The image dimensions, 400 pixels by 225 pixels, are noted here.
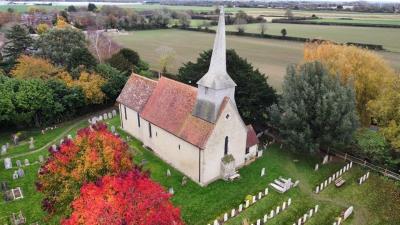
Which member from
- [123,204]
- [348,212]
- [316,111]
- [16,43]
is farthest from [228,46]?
[123,204]

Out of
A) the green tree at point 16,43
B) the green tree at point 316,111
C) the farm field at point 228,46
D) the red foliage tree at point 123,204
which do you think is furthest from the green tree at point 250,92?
the green tree at point 16,43

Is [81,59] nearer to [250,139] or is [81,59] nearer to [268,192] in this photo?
[250,139]

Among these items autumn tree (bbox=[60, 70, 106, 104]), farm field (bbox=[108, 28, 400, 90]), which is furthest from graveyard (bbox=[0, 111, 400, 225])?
farm field (bbox=[108, 28, 400, 90])

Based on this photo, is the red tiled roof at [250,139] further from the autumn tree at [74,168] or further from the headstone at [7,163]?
the headstone at [7,163]

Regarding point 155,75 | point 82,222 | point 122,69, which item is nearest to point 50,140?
point 122,69

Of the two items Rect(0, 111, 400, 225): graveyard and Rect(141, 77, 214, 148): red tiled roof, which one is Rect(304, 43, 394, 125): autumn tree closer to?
Rect(0, 111, 400, 225): graveyard

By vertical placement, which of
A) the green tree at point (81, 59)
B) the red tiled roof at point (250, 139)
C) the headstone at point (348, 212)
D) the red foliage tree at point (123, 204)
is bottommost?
the headstone at point (348, 212)

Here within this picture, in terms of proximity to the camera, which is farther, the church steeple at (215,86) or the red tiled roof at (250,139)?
the red tiled roof at (250,139)
